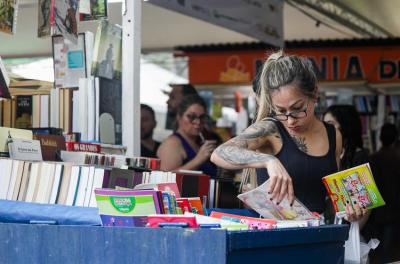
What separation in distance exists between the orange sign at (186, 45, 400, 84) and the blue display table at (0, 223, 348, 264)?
277 inches

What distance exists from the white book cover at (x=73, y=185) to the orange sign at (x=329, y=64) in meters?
6.49

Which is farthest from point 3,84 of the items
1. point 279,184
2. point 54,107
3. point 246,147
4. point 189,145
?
point 189,145

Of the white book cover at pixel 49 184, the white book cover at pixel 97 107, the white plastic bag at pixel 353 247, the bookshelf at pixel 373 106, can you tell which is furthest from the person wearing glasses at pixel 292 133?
the bookshelf at pixel 373 106

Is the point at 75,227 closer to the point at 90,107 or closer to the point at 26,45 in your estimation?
the point at 90,107

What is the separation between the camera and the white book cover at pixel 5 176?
305 cm

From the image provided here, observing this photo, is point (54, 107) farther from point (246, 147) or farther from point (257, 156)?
point (257, 156)

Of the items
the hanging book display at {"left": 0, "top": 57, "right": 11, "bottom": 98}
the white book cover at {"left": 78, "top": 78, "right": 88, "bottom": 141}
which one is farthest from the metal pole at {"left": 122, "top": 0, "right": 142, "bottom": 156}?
the hanging book display at {"left": 0, "top": 57, "right": 11, "bottom": 98}

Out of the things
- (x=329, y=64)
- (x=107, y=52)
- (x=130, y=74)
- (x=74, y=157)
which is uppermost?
(x=329, y=64)

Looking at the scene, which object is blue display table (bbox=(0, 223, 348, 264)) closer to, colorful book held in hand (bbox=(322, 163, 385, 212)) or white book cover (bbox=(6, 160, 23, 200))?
colorful book held in hand (bbox=(322, 163, 385, 212))

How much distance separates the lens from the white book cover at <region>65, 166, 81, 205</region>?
3073 millimetres

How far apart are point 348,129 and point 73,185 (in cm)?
244

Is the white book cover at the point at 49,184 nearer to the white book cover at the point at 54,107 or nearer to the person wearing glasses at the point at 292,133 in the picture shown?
the person wearing glasses at the point at 292,133

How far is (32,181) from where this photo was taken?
122 inches

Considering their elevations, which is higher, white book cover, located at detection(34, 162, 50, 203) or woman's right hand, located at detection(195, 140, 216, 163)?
woman's right hand, located at detection(195, 140, 216, 163)
